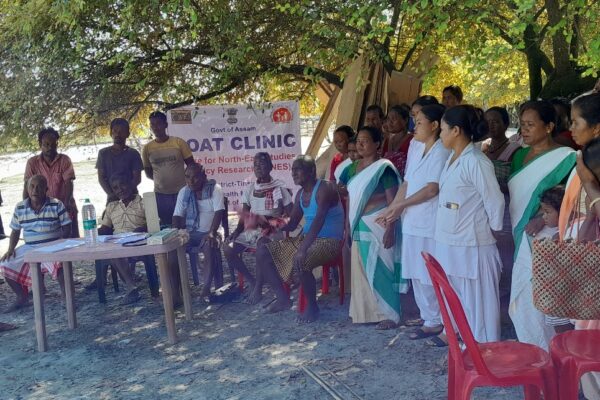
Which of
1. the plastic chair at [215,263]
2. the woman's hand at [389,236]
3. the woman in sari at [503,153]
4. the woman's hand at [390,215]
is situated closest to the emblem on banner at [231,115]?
the plastic chair at [215,263]

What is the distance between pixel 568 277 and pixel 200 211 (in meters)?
4.14

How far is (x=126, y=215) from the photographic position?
6234mm

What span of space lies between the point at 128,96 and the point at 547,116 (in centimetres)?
482

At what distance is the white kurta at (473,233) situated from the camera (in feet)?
13.6

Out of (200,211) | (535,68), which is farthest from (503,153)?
(200,211)

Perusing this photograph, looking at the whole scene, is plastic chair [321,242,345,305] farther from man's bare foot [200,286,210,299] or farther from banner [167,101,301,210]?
banner [167,101,301,210]

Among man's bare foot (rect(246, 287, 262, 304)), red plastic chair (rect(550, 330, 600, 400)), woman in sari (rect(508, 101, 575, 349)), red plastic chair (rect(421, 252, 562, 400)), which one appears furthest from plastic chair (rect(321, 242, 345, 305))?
red plastic chair (rect(550, 330, 600, 400))

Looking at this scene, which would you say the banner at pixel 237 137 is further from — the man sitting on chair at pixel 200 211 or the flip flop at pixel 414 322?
the flip flop at pixel 414 322

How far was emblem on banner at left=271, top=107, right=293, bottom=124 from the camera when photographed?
27.1 ft

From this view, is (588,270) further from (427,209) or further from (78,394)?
(78,394)

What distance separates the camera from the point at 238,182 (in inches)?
330

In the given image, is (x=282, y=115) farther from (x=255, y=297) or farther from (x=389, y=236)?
(x=389, y=236)

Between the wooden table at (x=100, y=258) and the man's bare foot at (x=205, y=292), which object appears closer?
the wooden table at (x=100, y=258)

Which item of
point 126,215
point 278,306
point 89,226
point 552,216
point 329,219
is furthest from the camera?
point 126,215
